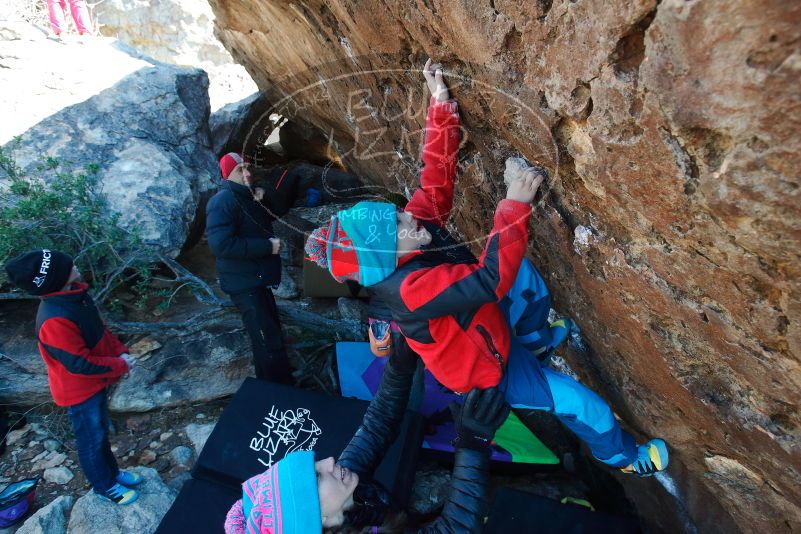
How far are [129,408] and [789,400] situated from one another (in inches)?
182

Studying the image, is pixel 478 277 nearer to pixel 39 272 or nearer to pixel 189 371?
pixel 39 272

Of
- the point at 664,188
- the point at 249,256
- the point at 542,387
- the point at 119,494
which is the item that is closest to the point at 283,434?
the point at 119,494

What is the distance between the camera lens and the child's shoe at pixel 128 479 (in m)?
3.54

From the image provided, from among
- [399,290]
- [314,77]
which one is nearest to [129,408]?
[399,290]

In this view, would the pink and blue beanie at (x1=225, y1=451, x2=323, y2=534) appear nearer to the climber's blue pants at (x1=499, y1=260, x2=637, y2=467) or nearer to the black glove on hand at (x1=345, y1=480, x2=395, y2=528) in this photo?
the black glove on hand at (x1=345, y1=480, x2=395, y2=528)

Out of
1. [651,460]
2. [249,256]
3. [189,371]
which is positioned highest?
[249,256]

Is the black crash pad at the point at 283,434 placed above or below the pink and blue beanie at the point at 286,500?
below

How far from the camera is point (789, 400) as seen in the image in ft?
5.43

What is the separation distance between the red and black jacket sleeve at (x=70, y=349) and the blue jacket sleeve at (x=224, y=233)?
3.53ft

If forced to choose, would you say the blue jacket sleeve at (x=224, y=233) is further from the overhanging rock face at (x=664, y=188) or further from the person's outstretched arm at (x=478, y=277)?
the person's outstretched arm at (x=478, y=277)

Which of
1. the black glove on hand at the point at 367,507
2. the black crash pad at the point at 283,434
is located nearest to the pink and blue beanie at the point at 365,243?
the black glove on hand at the point at 367,507

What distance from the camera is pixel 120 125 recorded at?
572 cm

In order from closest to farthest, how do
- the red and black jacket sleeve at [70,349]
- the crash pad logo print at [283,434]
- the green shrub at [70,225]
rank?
the red and black jacket sleeve at [70,349] < the crash pad logo print at [283,434] < the green shrub at [70,225]

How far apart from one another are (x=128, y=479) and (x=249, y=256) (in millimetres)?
1868
